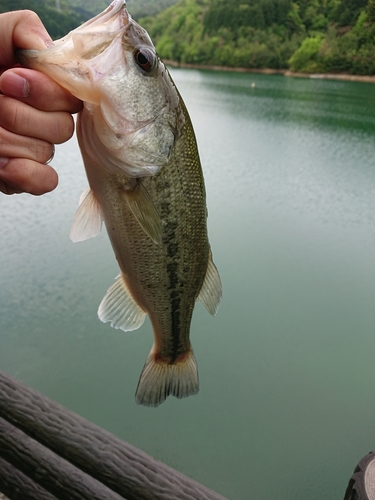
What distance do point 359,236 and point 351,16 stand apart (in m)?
12.7

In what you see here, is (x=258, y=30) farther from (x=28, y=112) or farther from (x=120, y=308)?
(x=28, y=112)

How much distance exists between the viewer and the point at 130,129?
96cm

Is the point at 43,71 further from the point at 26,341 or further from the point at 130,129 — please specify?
the point at 26,341

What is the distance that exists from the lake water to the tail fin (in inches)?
96.9

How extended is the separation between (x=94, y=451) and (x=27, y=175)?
1.69 metres

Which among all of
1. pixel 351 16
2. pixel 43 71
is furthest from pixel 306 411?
pixel 351 16

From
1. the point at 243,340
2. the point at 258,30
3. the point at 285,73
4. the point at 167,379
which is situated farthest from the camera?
the point at 258,30

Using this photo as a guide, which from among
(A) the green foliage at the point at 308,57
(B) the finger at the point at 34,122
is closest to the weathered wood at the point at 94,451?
(B) the finger at the point at 34,122

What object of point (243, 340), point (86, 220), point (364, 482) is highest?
point (86, 220)

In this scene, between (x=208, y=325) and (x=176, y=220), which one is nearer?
(x=176, y=220)

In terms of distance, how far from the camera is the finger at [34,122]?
849mm

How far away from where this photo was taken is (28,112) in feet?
2.81

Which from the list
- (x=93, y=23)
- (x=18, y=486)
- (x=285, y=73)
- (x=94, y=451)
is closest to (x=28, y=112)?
(x=93, y=23)

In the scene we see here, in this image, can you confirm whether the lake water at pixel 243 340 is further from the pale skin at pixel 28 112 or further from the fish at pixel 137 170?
the pale skin at pixel 28 112
